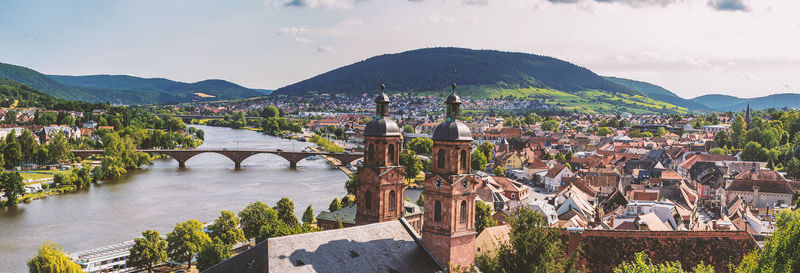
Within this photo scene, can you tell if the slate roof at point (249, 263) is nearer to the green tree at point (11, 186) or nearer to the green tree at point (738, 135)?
the green tree at point (11, 186)

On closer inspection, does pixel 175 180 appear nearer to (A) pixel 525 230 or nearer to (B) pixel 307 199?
(B) pixel 307 199

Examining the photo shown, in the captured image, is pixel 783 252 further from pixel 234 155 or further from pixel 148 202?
pixel 234 155

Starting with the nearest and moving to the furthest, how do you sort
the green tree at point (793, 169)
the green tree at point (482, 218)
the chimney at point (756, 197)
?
the green tree at point (482, 218)
the chimney at point (756, 197)
the green tree at point (793, 169)

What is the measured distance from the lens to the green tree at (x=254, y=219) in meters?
34.2

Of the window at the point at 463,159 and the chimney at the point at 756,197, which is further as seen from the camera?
the chimney at the point at 756,197

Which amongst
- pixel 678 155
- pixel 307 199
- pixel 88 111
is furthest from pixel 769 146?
pixel 88 111

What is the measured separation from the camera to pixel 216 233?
1265 inches

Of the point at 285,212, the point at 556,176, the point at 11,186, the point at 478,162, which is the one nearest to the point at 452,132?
the point at 285,212

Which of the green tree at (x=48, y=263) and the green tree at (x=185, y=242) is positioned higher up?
the green tree at (x=48, y=263)

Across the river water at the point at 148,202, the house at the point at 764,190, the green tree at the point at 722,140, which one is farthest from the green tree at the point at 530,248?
the green tree at the point at 722,140

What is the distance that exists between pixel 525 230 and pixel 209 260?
18.3 m

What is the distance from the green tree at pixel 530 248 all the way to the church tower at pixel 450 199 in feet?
15.5

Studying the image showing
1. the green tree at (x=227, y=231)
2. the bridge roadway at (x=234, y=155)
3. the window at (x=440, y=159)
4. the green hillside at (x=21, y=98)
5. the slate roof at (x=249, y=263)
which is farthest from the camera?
the green hillside at (x=21, y=98)

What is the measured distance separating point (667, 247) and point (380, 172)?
10.3 m
